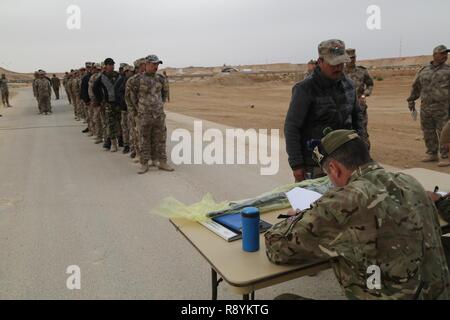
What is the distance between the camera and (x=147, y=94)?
7.87m

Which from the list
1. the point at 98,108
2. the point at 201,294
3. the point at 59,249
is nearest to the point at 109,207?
the point at 59,249

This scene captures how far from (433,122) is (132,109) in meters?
5.57

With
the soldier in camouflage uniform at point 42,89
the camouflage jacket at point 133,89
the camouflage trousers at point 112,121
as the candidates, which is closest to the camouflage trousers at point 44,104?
the soldier in camouflage uniform at point 42,89

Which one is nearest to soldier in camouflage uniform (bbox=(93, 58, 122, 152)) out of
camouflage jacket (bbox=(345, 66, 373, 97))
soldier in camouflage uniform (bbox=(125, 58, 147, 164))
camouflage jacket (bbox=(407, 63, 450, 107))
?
soldier in camouflage uniform (bbox=(125, 58, 147, 164))

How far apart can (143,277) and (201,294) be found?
63 centimetres

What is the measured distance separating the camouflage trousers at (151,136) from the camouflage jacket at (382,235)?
6041 millimetres

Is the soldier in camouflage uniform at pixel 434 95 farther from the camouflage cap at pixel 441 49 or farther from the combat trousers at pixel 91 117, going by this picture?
the combat trousers at pixel 91 117

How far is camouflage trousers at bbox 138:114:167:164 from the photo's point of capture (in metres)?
7.84

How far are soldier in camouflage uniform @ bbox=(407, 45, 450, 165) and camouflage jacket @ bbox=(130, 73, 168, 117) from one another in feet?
15.7

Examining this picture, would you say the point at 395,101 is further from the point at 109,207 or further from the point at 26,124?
the point at 109,207

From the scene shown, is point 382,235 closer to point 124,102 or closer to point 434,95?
point 434,95

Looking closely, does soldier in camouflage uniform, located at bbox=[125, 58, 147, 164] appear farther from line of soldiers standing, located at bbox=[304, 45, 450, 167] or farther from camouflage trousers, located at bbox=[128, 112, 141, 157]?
line of soldiers standing, located at bbox=[304, 45, 450, 167]

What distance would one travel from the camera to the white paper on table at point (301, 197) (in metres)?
3.00
